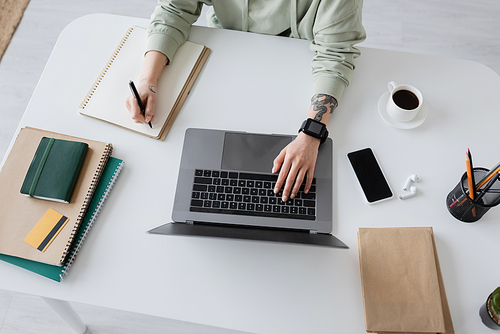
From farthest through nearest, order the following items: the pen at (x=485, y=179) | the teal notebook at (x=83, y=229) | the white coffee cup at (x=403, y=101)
A: the white coffee cup at (x=403, y=101), the teal notebook at (x=83, y=229), the pen at (x=485, y=179)

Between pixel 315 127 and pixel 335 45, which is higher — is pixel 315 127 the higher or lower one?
the lower one

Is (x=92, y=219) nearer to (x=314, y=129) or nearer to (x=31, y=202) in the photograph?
(x=31, y=202)

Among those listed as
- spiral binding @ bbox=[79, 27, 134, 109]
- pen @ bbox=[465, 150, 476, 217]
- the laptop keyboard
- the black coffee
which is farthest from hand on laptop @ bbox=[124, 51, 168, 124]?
pen @ bbox=[465, 150, 476, 217]

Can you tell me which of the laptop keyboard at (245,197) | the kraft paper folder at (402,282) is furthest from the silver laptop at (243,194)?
the kraft paper folder at (402,282)

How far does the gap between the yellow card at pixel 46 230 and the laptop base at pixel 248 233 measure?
26 centimetres

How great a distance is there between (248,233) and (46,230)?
507 millimetres

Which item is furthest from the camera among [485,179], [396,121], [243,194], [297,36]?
[297,36]

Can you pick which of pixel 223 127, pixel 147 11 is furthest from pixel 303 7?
pixel 147 11

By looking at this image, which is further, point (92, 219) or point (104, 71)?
point (104, 71)

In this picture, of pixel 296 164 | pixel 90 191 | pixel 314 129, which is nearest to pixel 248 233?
pixel 296 164

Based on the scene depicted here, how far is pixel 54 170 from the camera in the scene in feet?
2.82

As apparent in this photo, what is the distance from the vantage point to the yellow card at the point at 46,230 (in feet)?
2.66

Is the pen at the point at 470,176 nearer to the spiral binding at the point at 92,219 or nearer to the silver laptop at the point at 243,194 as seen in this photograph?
the silver laptop at the point at 243,194

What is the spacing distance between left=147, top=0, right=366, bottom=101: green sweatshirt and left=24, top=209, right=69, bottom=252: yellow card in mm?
541
